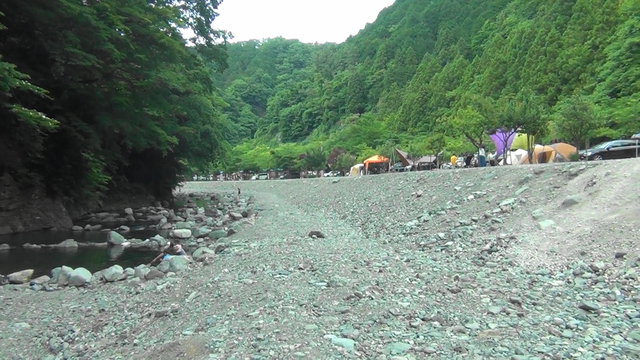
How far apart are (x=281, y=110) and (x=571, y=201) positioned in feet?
348

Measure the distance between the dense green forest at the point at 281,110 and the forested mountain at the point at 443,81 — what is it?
0.24m

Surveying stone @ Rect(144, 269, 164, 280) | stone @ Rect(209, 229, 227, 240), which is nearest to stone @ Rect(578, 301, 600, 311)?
stone @ Rect(144, 269, 164, 280)

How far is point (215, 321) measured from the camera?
5.59 meters

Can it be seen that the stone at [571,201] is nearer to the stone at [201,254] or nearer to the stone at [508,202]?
the stone at [508,202]

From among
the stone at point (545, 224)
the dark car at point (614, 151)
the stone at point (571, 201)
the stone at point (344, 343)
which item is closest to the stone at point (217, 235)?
the stone at point (545, 224)

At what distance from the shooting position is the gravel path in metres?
4.77

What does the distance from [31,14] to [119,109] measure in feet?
14.6

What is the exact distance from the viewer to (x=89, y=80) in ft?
52.9

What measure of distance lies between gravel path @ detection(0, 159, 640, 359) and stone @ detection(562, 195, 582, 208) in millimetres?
20

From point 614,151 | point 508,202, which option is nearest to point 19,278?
point 508,202

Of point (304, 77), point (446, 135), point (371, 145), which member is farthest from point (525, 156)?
point (304, 77)

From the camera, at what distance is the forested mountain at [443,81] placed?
3466 cm

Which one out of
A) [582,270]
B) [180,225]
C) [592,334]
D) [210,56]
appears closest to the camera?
[592,334]

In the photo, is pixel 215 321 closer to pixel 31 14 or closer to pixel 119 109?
pixel 31 14
